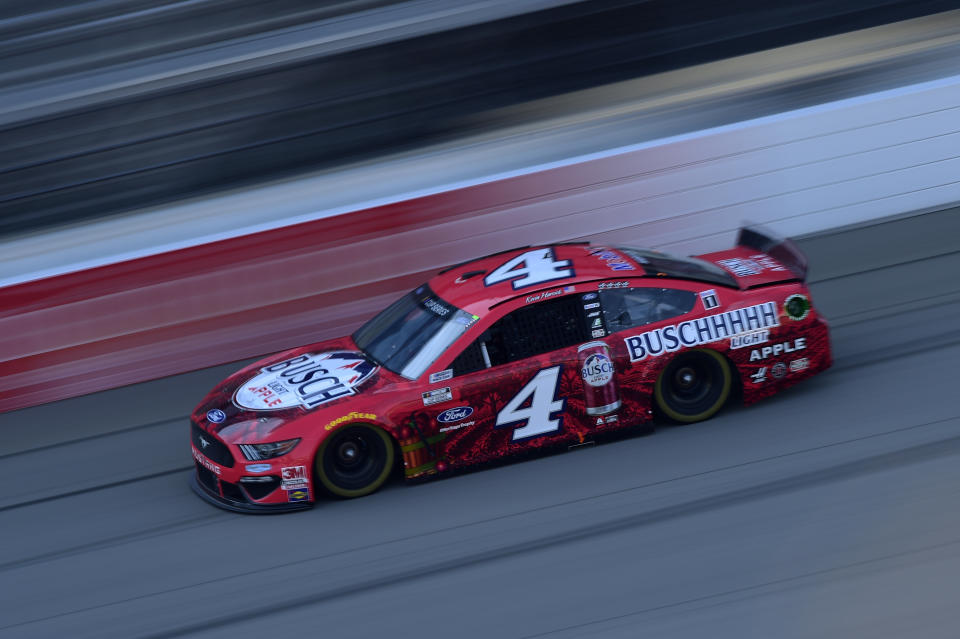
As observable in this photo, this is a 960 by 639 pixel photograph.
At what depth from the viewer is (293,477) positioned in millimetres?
6148

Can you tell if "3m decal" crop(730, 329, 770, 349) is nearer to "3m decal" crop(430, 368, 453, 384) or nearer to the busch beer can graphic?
the busch beer can graphic

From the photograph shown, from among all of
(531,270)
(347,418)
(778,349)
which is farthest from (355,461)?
(778,349)

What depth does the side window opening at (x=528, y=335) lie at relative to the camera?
6.37m

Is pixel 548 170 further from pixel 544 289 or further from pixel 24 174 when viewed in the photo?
pixel 24 174

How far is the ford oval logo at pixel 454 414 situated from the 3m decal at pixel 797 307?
7.20 feet

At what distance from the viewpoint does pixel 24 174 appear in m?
11.7

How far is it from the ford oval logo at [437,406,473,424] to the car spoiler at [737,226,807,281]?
2.47 m

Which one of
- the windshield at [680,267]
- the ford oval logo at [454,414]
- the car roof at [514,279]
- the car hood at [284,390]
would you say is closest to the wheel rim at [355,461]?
the car hood at [284,390]

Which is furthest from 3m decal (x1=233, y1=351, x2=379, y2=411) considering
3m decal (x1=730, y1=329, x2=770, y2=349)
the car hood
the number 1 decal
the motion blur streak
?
3m decal (x1=730, y1=329, x2=770, y2=349)

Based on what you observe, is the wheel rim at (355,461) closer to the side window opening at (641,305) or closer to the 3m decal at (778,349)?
the side window opening at (641,305)

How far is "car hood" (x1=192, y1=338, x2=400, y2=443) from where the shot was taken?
6219 millimetres

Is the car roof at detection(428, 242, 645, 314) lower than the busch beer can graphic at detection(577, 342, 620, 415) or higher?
higher

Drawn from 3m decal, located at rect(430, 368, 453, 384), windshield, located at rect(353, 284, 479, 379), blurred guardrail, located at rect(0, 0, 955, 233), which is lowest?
3m decal, located at rect(430, 368, 453, 384)

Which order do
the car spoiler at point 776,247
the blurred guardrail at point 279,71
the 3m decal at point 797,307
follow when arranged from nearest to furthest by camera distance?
1. the 3m decal at point 797,307
2. the car spoiler at point 776,247
3. the blurred guardrail at point 279,71
